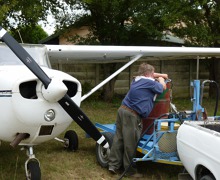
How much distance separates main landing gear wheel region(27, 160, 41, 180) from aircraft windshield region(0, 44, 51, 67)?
153 centimetres

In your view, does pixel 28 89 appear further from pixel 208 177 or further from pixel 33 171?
pixel 208 177

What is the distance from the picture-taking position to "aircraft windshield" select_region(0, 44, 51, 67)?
5.45 meters

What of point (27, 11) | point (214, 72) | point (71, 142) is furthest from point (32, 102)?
point (214, 72)

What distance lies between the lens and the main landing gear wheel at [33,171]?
15.3ft

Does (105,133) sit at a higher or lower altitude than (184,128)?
lower

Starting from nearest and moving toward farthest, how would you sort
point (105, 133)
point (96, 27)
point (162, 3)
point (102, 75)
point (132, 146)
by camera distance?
point (132, 146), point (105, 133), point (162, 3), point (96, 27), point (102, 75)

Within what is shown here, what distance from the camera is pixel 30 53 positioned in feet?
18.8

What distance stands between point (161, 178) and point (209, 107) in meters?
8.03

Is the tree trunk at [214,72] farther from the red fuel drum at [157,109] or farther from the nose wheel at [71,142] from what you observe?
the red fuel drum at [157,109]

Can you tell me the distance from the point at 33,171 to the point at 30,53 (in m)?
1.95

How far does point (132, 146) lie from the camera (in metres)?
5.17

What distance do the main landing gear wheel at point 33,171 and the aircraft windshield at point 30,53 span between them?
1534mm

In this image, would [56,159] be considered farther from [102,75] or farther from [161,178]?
[102,75]

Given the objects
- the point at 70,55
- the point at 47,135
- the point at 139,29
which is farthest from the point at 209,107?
the point at 47,135
